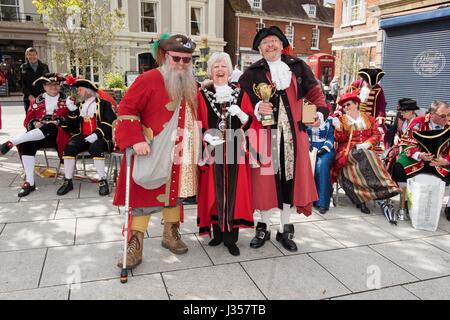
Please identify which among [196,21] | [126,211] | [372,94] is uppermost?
[196,21]

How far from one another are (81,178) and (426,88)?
8.42 m

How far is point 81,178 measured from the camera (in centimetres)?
547

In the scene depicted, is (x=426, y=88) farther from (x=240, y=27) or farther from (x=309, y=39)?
(x=309, y=39)

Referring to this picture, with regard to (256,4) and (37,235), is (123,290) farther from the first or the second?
(256,4)

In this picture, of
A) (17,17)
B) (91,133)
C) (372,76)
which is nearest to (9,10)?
(17,17)

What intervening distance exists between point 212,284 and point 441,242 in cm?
244

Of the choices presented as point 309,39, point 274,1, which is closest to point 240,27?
point 274,1

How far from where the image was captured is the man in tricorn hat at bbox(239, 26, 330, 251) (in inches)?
126

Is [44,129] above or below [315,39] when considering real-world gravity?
below

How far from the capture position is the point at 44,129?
5.13m

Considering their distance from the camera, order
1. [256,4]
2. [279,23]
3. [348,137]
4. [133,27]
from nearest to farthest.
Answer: [348,137], [133,27], [256,4], [279,23]

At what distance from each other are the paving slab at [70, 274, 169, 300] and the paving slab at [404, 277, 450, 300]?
1.85 meters

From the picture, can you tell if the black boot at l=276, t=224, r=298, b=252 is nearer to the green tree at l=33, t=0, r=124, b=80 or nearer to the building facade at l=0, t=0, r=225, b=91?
the green tree at l=33, t=0, r=124, b=80

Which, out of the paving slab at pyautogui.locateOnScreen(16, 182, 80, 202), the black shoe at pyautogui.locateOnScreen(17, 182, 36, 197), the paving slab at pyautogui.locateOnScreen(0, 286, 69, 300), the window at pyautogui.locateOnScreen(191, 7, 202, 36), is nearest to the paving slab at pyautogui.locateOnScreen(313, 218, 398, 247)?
the paving slab at pyautogui.locateOnScreen(0, 286, 69, 300)
